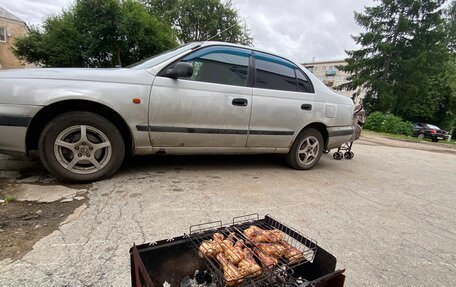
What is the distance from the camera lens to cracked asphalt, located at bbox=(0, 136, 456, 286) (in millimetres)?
1612

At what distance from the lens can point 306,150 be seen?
4.06 metres

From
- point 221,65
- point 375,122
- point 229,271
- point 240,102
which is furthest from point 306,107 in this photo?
point 375,122

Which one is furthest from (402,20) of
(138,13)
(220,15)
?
(138,13)

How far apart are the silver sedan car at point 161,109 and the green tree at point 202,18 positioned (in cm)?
2340

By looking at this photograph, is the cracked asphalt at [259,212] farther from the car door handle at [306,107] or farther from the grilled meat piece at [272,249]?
the car door handle at [306,107]

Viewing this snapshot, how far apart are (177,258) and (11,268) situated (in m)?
0.99

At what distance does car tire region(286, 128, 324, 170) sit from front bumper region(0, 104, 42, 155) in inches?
130

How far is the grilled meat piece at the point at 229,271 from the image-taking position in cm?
115

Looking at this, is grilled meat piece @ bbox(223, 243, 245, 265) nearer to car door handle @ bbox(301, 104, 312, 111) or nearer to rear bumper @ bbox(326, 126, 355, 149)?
car door handle @ bbox(301, 104, 312, 111)

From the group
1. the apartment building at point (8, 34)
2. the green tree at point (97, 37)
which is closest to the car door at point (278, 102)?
the green tree at point (97, 37)

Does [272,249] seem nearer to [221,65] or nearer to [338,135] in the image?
[221,65]

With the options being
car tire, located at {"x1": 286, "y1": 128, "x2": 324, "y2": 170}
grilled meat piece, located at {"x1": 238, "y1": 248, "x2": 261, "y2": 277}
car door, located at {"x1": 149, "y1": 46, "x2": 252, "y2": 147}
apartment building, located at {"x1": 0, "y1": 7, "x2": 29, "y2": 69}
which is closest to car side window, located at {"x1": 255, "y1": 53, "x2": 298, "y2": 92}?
car door, located at {"x1": 149, "y1": 46, "x2": 252, "y2": 147}

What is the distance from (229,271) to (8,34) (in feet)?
133

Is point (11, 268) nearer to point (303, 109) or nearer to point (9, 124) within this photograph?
point (9, 124)
